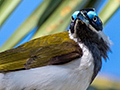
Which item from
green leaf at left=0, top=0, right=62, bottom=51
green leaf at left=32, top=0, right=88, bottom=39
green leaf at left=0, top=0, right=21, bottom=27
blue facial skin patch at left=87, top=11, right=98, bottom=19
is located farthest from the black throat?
green leaf at left=0, top=0, right=21, bottom=27

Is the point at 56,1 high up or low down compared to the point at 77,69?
up

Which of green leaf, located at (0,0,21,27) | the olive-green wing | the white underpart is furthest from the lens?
the olive-green wing

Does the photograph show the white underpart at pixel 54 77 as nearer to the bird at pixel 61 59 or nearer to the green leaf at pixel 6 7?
the bird at pixel 61 59

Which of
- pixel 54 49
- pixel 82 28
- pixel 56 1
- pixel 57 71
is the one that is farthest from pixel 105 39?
pixel 56 1

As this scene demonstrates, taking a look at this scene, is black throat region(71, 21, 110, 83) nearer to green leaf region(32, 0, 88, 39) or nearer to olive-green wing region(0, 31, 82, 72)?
olive-green wing region(0, 31, 82, 72)

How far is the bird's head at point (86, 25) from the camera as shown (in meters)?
2.07

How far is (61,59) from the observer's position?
2.05 meters

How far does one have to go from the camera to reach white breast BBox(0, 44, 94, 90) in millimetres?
1923

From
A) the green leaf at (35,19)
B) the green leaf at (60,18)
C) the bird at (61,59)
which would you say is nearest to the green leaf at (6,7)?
the green leaf at (35,19)

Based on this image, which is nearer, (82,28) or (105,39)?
(82,28)

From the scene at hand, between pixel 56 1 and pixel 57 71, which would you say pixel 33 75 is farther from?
pixel 56 1

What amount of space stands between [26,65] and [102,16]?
0.90 m

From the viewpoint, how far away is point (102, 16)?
5.59ft

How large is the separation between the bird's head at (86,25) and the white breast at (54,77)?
32cm
